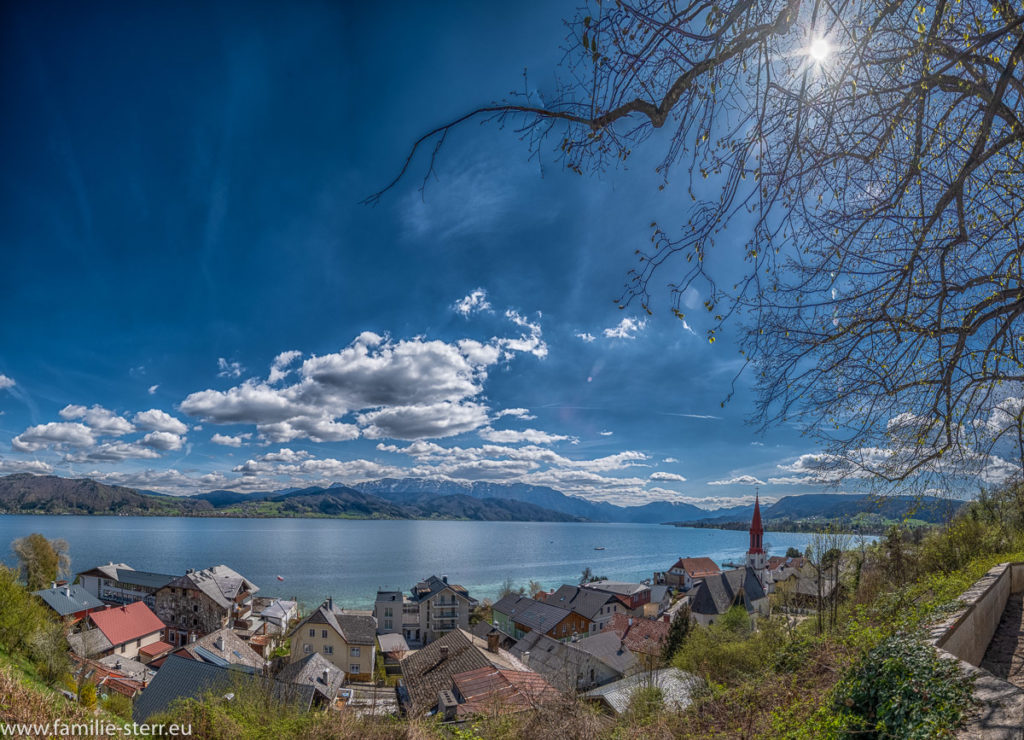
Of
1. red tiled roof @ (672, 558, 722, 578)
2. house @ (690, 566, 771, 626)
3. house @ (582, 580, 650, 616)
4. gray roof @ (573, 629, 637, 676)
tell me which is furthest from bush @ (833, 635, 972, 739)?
red tiled roof @ (672, 558, 722, 578)

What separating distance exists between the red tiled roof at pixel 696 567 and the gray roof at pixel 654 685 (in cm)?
4705

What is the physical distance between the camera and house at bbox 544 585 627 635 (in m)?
35.5

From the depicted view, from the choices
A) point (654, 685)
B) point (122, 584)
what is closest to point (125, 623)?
point (122, 584)

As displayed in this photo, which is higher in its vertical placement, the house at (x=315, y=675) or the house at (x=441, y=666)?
the house at (x=441, y=666)

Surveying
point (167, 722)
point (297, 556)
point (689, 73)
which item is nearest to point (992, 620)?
point (689, 73)

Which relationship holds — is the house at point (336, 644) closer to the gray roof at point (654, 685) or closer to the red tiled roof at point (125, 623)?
the red tiled roof at point (125, 623)

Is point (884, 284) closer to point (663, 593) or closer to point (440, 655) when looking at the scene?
point (440, 655)

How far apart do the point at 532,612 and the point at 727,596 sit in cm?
1614

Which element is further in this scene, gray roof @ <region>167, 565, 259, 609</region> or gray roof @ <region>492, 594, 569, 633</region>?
gray roof @ <region>167, 565, 259, 609</region>

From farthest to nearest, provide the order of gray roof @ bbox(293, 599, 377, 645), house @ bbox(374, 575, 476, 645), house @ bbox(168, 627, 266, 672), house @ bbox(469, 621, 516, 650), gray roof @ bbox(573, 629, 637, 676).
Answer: house @ bbox(374, 575, 476, 645)
house @ bbox(469, 621, 516, 650)
gray roof @ bbox(293, 599, 377, 645)
gray roof @ bbox(573, 629, 637, 676)
house @ bbox(168, 627, 266, 672)

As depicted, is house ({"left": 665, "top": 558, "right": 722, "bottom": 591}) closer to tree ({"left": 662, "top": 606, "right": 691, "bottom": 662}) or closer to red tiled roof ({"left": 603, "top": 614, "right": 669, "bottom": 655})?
red tiled roof ({"left": 603, "top": 614, "right": 669, "bottom": 655})

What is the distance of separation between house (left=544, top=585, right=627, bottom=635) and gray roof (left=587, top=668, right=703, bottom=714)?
67.6 feet

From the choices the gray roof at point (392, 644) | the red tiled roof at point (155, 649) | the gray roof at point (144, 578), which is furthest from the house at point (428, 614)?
the gray roof at point (144, 578)

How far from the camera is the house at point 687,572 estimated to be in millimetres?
55844
